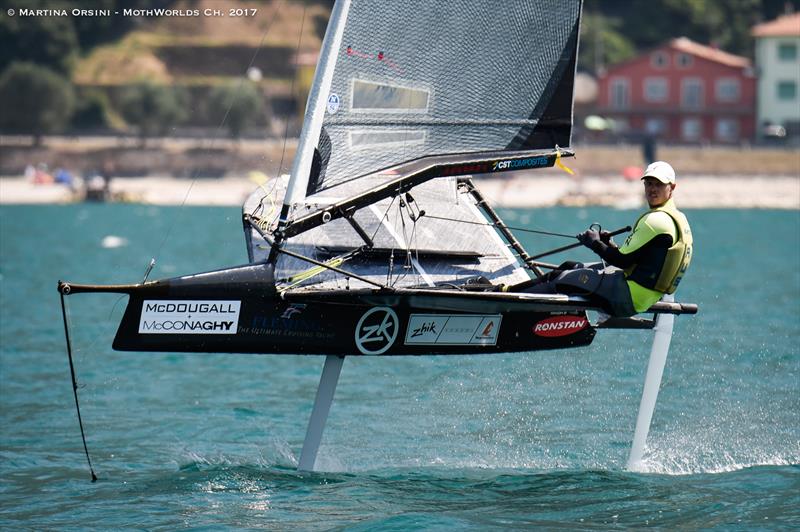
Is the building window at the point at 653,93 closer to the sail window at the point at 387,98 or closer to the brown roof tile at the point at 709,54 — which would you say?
the brown roof tile at the point at 709,54

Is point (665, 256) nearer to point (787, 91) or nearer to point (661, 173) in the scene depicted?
point (661, 173)

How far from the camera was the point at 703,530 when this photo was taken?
7.36m

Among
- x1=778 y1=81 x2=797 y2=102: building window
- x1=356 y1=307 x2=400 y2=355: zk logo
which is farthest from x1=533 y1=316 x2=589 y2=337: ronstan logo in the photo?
x1=778 y1=81 x2=797 y2=102: building window

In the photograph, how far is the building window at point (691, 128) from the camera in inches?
2515

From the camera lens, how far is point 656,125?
64625mm

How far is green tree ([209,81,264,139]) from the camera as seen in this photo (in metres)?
59.1

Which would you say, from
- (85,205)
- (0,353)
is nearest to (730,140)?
(85,205)

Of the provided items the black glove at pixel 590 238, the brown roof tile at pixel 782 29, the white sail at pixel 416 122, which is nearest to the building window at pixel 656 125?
the brown roof tile at pixel 782 29

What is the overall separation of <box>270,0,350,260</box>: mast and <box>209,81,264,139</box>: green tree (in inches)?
1987

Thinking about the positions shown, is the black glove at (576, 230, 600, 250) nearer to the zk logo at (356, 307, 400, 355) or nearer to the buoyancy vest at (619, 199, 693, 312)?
the buoyancy vest at (619, 199, 693, 312)

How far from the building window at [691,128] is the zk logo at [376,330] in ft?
189

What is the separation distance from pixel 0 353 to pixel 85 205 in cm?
4106

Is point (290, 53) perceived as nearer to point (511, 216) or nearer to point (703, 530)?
point (511, 216)

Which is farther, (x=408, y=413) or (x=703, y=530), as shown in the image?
(x=408, y=413)
